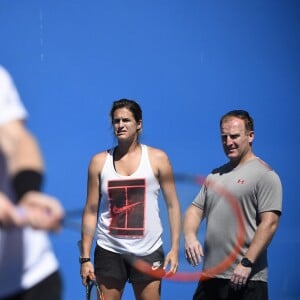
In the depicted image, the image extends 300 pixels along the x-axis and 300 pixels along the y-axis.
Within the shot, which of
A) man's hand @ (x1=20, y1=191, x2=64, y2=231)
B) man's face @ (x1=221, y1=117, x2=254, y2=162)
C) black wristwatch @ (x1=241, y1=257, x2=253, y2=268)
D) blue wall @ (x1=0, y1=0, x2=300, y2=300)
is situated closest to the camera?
man's hand @ (x1=20, y1=191, x2=64, y2=231)

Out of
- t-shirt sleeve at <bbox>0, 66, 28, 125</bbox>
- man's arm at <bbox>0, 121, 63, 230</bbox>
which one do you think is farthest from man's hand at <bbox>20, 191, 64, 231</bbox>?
t-shirt sleeve at <bbox>0, 66, 28, 125</bbox>

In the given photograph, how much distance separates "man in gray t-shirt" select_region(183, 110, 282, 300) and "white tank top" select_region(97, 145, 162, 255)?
24 cm

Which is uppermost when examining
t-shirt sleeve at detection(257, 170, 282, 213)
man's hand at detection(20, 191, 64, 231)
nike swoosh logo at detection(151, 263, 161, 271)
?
man's hand at detection(20, 191, 64, 231)

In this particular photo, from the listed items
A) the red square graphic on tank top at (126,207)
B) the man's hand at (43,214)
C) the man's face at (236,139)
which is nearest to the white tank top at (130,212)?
the red square graphic on tank top at (126,207)

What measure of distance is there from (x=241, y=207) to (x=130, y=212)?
53 centimetres

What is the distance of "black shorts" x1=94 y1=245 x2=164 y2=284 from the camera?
3.22 meters

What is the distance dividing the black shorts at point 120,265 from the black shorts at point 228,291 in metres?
0.28

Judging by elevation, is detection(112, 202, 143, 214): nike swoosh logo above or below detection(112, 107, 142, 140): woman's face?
below

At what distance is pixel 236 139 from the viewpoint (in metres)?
3.01

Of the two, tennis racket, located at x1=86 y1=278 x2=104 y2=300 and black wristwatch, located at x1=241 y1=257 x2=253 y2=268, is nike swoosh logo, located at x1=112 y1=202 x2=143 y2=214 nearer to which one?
tennis racket, located at x1=86 y1=278 x2=104 y2=300

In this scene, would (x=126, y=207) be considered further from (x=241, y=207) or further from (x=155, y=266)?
(x=241, y=207)

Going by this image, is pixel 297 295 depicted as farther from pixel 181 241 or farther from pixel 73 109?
pixel 73 109

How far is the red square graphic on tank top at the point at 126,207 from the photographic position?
320cm

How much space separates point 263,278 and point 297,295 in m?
1.48
